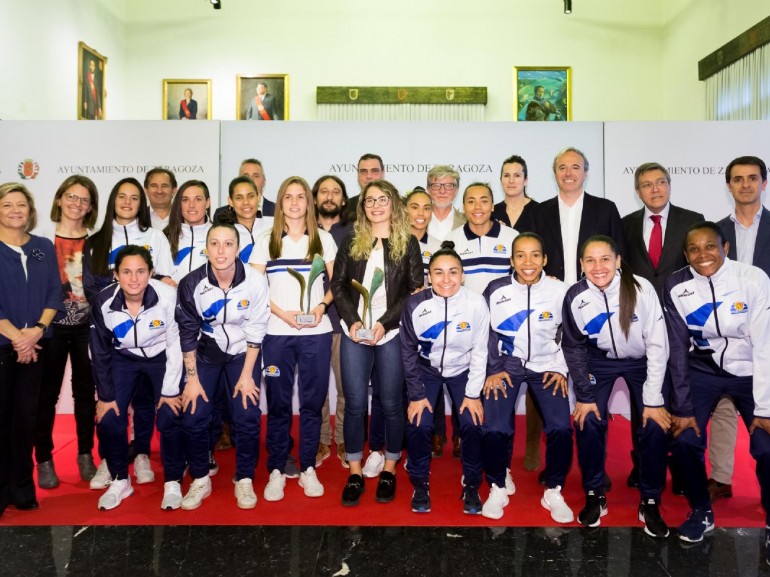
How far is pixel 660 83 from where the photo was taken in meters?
10.5

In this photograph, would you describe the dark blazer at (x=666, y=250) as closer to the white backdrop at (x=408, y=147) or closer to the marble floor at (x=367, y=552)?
the marble floor at (x=367, y=552)

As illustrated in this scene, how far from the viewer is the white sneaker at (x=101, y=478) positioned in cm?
345

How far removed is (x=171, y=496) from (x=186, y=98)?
8.99m

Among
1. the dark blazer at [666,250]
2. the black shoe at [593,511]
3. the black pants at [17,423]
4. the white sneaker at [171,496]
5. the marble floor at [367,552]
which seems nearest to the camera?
the marble floor at [367,552]

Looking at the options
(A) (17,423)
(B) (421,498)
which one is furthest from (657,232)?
(A) (17,423)

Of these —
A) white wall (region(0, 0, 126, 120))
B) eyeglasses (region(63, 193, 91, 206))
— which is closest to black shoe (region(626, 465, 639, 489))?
eyeglasses (region(63, 193, 91, 206))

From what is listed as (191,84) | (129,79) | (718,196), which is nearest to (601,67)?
(718,196)

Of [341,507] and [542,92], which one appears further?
[542,92]

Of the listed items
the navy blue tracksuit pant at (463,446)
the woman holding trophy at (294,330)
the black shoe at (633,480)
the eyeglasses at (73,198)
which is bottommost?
the black shoe at (633,480)

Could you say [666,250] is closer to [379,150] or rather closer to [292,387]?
[292,387]

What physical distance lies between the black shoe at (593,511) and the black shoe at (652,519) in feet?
0.58

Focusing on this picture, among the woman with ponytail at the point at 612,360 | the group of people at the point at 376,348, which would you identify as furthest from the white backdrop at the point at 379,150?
the woman with ponytail at the point at 612,360

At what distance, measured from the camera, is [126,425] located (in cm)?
321

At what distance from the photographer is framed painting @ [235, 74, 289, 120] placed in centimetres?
1051
